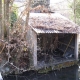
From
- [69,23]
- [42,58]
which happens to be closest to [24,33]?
[42,58]

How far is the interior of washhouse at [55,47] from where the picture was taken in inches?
609

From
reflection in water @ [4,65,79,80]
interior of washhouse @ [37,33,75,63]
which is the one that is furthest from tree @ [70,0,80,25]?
reflection in water @ [4,65,79,80]

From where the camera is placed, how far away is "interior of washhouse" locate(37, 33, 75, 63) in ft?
50.7

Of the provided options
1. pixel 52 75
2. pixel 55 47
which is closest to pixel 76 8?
pixel 55 47

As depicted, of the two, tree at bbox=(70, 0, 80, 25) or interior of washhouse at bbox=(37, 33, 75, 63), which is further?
tree at bbox=(70, 0, 80, 25)

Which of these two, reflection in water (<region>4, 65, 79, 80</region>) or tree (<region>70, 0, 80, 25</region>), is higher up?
tree (<region>70, 0, 80, 25</region>)

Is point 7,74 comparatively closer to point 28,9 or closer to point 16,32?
point 16,32

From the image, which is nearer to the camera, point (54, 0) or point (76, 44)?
point (76, 44)

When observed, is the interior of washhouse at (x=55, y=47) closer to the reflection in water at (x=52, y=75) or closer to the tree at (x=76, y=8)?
the reflection in water at (x=52, y=75)

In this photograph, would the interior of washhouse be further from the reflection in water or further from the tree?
the tree

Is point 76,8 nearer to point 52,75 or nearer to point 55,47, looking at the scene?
point 55,47

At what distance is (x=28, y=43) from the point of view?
1444cm

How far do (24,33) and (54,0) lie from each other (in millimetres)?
17145

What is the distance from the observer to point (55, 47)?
698 inches
